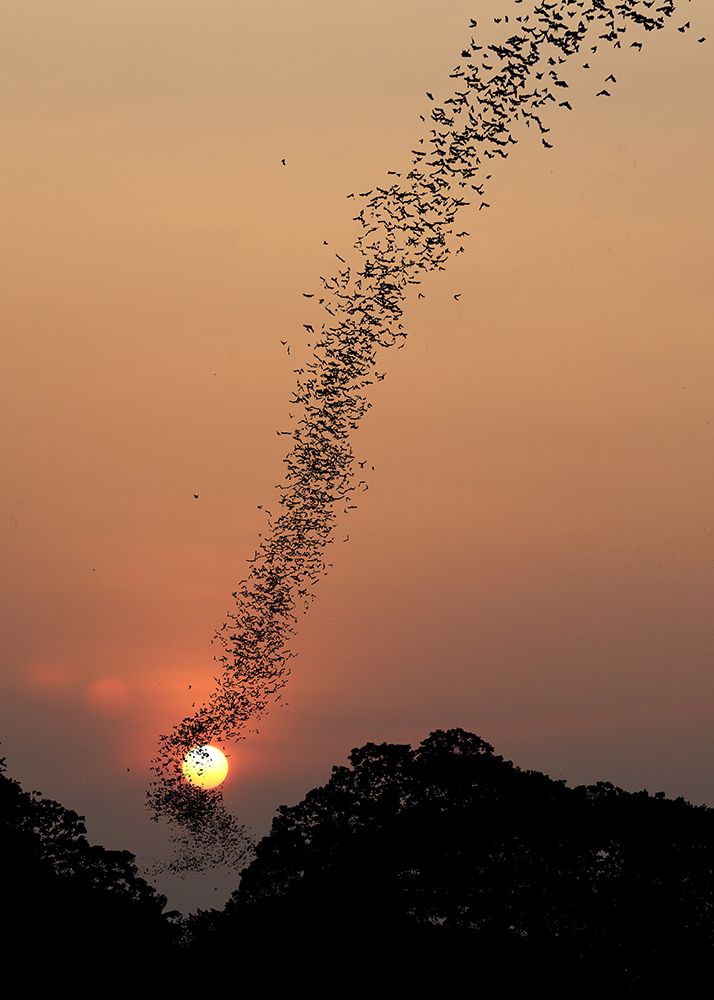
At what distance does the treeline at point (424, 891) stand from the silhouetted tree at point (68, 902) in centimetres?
8

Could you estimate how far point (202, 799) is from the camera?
81000 millimetres

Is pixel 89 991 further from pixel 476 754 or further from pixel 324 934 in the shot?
pixel 476 754

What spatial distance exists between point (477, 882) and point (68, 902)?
14474 millimetres

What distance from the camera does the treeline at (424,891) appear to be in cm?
4750

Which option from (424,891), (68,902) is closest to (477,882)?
(424,891)

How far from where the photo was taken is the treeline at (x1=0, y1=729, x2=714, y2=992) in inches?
1870

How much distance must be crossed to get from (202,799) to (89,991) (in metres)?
31.3

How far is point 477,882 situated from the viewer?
50.3 metres

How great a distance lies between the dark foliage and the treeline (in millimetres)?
66

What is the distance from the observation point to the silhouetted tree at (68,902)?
1996 inches

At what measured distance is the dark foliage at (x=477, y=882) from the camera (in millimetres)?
47406

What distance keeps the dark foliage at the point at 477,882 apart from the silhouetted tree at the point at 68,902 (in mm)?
2344

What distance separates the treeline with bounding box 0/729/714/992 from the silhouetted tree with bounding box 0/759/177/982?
8 cm

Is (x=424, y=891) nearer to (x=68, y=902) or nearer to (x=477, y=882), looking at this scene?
(x=477, y=882)
